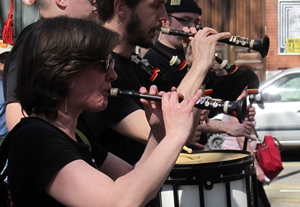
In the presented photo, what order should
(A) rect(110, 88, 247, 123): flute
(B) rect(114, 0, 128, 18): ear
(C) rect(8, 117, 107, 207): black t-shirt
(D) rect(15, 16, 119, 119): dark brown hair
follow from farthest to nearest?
1. (B) rect(114, 0, 128, 18): ear
2. (A) rect(110, 88, 247, 123): flute
3. (D) rect(15, 16, 119, 119): dark brown hair
4. (C) rect(8, 117, 107, 207): black t-shirt

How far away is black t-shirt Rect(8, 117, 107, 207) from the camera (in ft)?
6.17

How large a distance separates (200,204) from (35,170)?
4.06 ft

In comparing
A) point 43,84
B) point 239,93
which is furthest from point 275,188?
point 43,84

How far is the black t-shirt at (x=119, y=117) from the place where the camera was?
2.82m

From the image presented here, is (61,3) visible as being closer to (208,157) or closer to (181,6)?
(208,157)

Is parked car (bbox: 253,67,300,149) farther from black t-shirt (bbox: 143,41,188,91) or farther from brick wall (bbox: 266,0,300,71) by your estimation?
black t-shirt (bbox: 143,41,188,91)

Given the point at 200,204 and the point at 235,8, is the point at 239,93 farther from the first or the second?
the point at 235,8

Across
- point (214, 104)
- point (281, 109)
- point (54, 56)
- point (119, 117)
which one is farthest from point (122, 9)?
point (281, 109)

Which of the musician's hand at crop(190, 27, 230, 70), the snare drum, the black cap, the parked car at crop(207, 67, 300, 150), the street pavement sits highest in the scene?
the black cap

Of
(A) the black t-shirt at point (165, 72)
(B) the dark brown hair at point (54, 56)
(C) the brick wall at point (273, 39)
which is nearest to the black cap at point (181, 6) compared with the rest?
(A) the black t-shirt at point (165, 72)

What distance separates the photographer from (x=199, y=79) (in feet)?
9.18

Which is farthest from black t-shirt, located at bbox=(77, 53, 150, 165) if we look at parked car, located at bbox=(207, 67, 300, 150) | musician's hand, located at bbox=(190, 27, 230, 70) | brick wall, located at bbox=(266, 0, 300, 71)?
brick wall, located at bbox=(266, 0, 300, 71)

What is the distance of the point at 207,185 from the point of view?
2967mm

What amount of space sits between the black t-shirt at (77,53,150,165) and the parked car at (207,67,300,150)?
6812 millimetres
